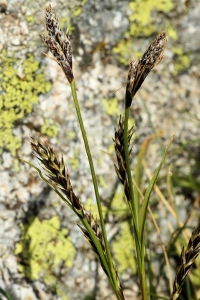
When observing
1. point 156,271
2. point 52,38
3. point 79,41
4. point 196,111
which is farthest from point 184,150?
point 52,38

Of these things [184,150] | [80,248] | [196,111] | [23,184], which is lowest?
[80,248]

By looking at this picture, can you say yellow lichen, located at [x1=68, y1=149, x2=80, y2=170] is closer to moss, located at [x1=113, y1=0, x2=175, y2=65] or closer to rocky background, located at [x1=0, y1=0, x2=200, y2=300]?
rocky background, located at [x1=0, y1=0, x2=200, y2=300]

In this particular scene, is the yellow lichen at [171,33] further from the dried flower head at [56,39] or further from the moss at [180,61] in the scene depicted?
the dried flower head at [56,39]

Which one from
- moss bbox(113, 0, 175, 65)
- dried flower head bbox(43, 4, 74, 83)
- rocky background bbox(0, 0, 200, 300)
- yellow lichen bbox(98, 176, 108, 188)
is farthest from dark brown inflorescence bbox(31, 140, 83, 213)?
moss bbox(113, 0, 175, 65)

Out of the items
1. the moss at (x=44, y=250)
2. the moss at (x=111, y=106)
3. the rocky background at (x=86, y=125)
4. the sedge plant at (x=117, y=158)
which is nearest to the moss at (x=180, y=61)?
the rocky background at (x=86, y=125)

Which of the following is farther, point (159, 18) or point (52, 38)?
point (159, 18)

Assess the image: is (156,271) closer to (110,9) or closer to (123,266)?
(123,266)

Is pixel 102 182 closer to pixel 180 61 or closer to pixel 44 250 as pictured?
pixel 44 250
